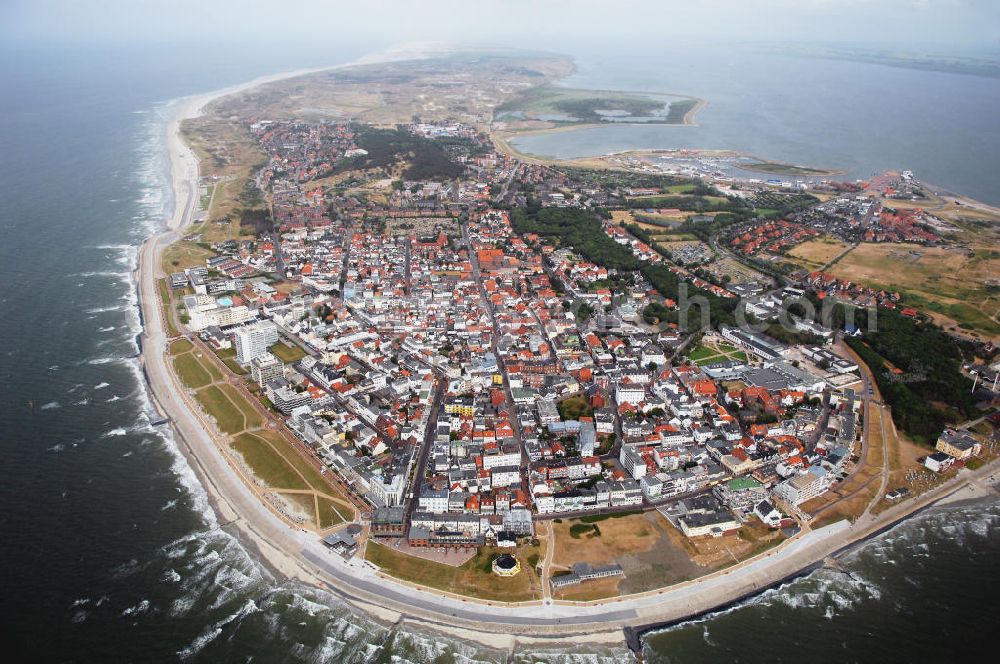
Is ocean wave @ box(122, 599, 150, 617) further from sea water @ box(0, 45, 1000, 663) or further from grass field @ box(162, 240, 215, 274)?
grass field @ box(162, 240, 215, 274)

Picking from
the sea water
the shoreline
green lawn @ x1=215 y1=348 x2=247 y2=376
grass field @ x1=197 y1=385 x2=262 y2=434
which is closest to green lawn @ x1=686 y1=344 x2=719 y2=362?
the shoreline

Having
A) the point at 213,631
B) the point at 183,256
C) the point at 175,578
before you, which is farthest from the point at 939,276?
the point at 183,256

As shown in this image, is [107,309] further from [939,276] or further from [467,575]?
[939,276]

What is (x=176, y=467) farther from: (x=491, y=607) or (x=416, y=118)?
(x=416, y=118)

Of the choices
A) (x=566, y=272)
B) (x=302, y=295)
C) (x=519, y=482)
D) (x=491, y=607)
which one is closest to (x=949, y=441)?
(x=519, y=482)

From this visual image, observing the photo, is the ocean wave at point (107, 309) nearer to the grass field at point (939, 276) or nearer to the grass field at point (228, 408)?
the grass field at point (228, 408)

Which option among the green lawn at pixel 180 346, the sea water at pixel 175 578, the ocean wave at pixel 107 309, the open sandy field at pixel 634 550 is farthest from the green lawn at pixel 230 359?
the open sandy field at pixel 634 550
